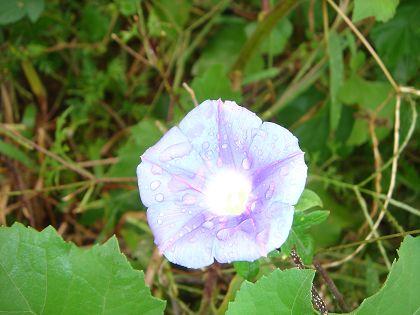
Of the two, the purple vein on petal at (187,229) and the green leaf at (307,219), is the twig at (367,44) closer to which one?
the green leaf at (307,219)

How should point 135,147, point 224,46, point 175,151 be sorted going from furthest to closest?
point 224,46 < point 135,147 < point 175,151

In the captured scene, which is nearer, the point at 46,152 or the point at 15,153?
the point at 46,152

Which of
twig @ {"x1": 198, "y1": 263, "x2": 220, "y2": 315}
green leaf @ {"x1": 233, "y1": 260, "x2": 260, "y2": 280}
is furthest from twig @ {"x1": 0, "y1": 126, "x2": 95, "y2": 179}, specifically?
green leaf @ {"x1": 233, "y1": 260, "x2": 260, "y2": 280}

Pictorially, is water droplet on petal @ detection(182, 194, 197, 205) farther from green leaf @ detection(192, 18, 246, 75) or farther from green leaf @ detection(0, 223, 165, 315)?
green leaf @ detection(192, 18, 246, 75)

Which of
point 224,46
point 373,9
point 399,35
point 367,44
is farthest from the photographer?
point 224,46

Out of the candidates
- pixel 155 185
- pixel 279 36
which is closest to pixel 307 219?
pixel 155 185

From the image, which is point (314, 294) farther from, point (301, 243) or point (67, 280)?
point (67, 280)
